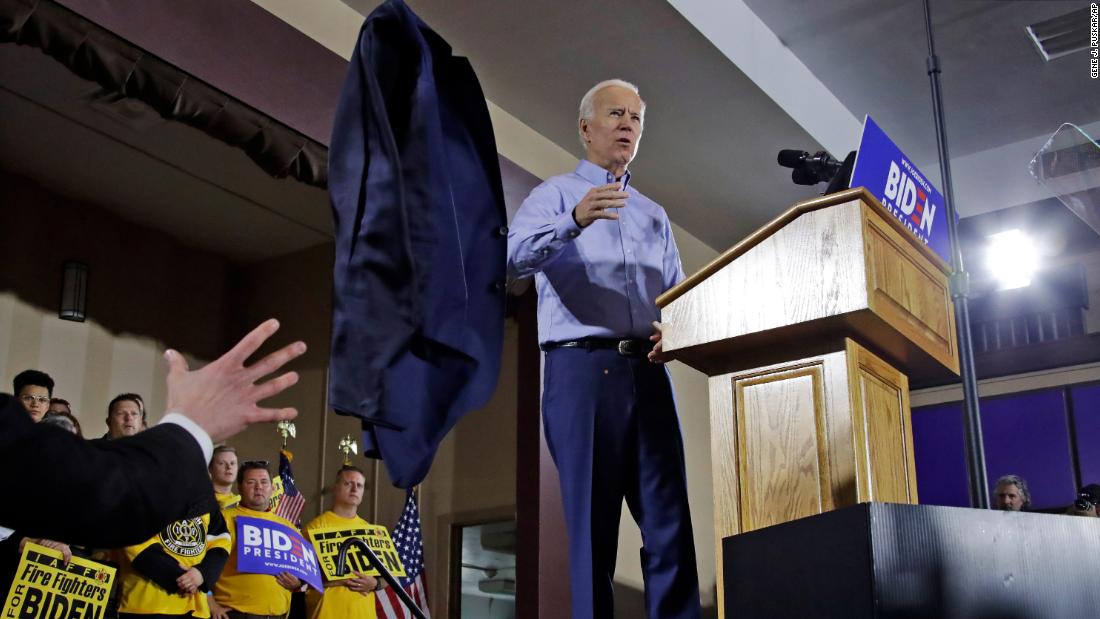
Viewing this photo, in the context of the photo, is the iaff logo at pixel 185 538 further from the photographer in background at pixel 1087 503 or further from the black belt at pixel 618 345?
the photographer in background at pixel 1087 503

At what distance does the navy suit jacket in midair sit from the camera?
1.40 m

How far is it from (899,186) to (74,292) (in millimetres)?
5170

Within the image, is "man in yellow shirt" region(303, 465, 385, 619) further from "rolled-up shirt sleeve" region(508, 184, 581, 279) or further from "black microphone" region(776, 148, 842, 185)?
"black microphone" region(776, 148, 842, 185)

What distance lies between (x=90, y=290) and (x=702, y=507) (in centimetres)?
370

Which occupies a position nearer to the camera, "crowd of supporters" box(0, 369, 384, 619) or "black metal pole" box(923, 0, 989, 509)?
"black metal pole" box(923, 0, 989, 509)

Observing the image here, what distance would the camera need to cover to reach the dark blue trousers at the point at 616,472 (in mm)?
2045

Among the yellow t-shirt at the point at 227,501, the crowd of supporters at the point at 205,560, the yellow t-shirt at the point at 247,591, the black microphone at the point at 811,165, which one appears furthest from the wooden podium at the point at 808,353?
the yellow t-shirt at the point at 227,501

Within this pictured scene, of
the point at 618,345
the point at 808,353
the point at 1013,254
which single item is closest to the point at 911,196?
the point at 808,353

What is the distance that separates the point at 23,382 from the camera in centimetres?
410

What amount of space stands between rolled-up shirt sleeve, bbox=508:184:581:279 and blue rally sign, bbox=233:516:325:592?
237 cm

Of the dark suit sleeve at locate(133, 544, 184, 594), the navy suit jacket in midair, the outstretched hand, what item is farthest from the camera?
the dark suit sleeve at locate(133, 544, 184, 594)

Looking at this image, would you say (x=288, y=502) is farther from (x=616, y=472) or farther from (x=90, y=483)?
(x=90, y=483)

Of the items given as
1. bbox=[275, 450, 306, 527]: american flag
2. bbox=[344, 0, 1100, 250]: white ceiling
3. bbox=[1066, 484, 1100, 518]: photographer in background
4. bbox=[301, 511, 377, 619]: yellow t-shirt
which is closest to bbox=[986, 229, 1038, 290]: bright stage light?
bbox=[344, 0, 1100, 250]: white ceiling

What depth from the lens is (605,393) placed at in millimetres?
2137
